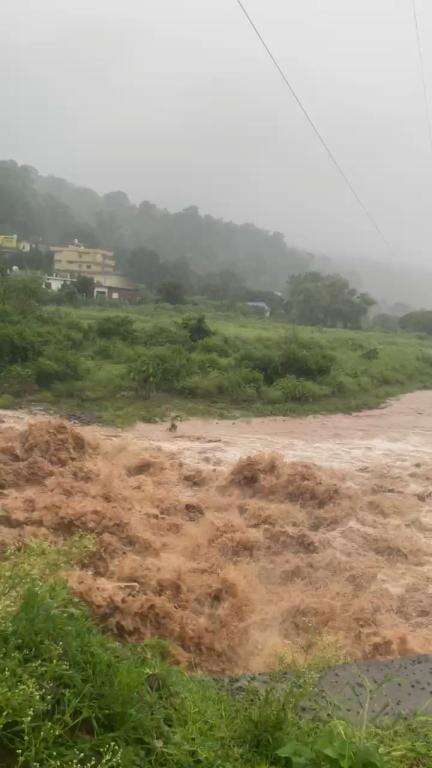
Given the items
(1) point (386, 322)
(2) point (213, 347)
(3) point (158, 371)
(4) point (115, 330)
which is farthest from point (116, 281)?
(3) point (158, 371)

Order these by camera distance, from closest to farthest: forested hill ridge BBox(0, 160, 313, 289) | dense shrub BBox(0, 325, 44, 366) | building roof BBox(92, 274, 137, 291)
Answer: dense shrub BBox(0, 325, 44, 366)
building roof BBox(92, 274, 137, 291)
forested hill ridge BBox(0, 160, 313, 289)

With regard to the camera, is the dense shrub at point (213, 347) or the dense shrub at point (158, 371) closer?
the dense shrub at point (158, 371)

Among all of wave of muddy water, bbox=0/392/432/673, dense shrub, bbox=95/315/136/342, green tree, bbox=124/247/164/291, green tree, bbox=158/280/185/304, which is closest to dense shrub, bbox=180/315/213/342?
dense shrub, bbox=95/315/136/342

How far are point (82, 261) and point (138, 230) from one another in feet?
104

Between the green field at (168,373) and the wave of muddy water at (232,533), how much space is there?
4.59 ft

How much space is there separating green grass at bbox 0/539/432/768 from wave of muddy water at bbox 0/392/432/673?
1.33 meters

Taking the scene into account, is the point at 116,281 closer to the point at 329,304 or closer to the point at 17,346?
the point at 329,304

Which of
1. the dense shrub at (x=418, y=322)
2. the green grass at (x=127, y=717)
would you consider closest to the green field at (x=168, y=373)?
the green grass at (x=127, y=717)

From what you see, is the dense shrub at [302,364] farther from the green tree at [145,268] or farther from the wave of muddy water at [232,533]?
the green tree at [145,268]

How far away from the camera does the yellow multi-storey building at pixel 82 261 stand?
4873cm

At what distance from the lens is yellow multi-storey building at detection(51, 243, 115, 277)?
48.7 metres

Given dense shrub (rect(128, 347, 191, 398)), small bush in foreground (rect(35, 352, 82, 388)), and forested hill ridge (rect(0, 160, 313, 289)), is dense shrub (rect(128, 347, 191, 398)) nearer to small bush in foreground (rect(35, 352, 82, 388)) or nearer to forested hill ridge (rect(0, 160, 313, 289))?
small bush in foreground (rect(35, 352, 82, 388))

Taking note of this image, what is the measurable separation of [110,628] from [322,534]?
3.48 metres

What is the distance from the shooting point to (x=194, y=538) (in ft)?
23.1
